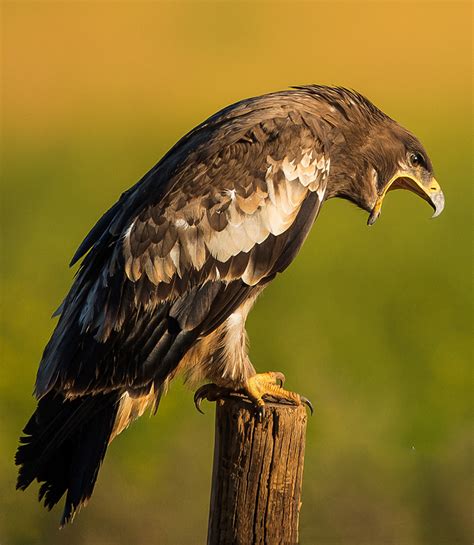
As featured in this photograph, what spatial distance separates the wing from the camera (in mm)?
6371

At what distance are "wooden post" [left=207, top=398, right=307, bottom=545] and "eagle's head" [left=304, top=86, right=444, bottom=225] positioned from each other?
154 cm

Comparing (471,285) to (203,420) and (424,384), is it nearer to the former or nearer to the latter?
(424,384)

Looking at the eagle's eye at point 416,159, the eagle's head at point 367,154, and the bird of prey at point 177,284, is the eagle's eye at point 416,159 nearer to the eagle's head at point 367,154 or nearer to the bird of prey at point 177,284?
the eagle's head at point 367,154

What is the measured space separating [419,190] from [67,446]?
8.74 ft

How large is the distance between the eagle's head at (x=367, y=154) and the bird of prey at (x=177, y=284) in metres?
0.21

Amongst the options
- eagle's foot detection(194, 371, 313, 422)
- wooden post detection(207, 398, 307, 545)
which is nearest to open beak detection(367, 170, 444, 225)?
eagle's foot detection(194, 371, 313, 422)

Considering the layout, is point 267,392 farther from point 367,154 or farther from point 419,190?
point 419,190

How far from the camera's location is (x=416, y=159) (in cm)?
737

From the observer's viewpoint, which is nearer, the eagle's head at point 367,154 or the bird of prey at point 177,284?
the bird of prey at point 177,284

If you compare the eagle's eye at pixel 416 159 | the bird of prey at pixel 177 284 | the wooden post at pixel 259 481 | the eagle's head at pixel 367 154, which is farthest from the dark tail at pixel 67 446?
the eagle's eye at pixel 416 159

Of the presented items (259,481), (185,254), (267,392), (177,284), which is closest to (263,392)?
(267,392)

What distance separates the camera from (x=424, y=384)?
10.8 m

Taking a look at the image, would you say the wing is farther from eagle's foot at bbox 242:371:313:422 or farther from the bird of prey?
eagle's foot at bbox 242:371:313:422

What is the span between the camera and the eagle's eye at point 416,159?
24.1 feet
